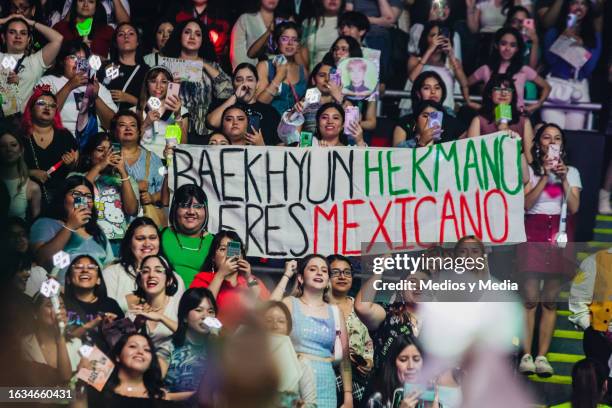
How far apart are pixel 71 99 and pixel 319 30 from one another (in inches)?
94.4

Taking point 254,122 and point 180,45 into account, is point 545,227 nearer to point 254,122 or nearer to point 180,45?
point 254,122

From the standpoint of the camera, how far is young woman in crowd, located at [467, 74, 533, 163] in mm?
15047

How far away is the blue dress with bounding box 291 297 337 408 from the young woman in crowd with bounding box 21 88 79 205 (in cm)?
225

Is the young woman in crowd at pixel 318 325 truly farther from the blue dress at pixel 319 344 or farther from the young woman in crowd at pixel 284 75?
the young woman in crowd at pixel 284 75

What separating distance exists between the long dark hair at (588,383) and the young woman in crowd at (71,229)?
386 centimetres

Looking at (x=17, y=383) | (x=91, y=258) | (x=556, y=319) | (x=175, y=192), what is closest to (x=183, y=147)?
(x=175, y=192)

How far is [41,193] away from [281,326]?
2.25m

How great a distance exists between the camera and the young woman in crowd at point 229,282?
46.2ft

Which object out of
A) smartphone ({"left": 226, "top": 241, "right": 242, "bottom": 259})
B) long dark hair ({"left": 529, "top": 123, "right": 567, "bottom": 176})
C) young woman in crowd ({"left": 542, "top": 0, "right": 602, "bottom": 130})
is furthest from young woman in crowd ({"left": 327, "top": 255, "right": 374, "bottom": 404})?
young woman in crowd ({"left": 542, "top": 0, "right": 602, "bottom": 130})

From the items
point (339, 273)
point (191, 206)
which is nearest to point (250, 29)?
point (191, 206)

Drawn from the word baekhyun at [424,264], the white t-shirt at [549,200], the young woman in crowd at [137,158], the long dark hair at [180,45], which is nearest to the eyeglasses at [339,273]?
the word baekhyun at [424,264]

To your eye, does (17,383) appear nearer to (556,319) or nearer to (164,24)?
(164,24)

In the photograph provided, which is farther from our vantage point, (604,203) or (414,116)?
(604,203)

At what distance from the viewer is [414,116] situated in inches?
588
